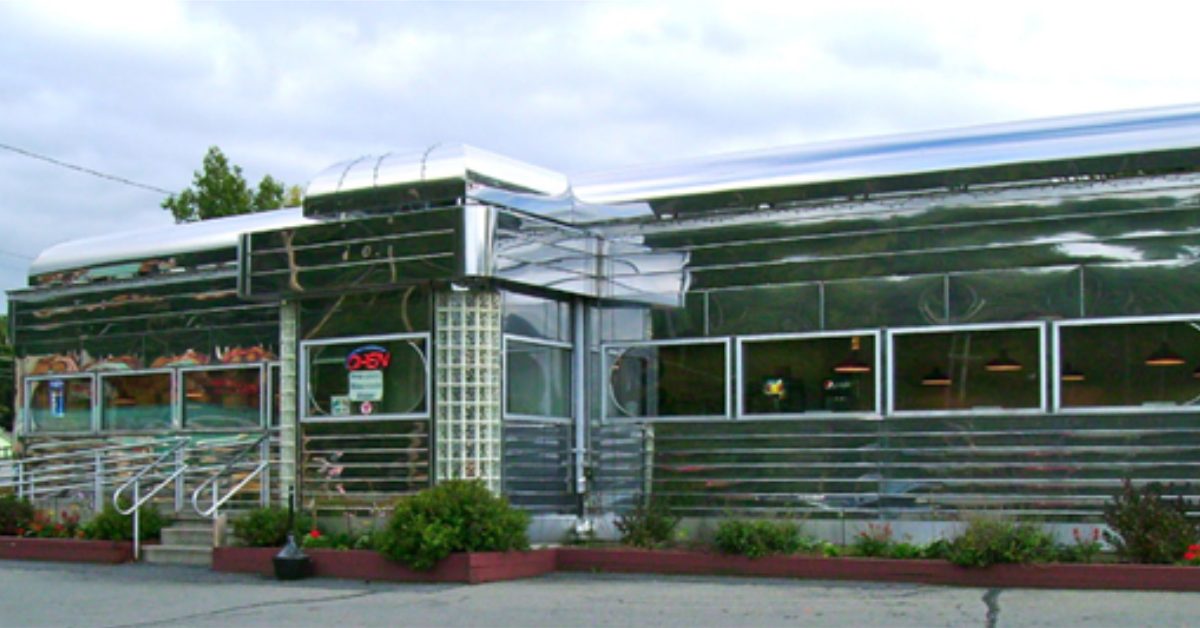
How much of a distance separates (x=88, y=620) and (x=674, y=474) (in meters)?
6.03

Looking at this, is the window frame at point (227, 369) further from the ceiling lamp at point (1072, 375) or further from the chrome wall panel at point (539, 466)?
the ceiling lamp at point (1072, 375)

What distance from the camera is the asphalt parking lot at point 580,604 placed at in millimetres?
10625

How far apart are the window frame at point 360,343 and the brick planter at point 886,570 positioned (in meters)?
2.06

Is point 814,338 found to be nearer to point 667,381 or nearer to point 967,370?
point 967,370

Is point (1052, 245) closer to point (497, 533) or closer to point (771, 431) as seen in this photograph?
point (771, 431)

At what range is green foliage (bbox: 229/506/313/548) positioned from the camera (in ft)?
48.1

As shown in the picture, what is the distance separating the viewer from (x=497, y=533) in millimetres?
13172

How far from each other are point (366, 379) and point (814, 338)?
466 cm

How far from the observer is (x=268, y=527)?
577 inches

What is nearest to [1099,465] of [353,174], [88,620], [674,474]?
[674,474]

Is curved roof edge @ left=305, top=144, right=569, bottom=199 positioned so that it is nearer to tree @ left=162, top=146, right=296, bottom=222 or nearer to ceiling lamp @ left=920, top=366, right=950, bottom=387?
ceiling lamp @ left=920, top=366, right=950, bottom=387

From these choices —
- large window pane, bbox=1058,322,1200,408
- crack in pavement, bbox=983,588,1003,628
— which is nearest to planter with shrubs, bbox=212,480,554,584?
crack in pavement, bbox=983,588,1003,628

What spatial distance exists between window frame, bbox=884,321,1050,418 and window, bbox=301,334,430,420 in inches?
183

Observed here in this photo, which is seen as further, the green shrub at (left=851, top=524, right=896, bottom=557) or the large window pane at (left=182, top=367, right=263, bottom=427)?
the large window pane at (left=182, top=367, right=263, bottom=427)
